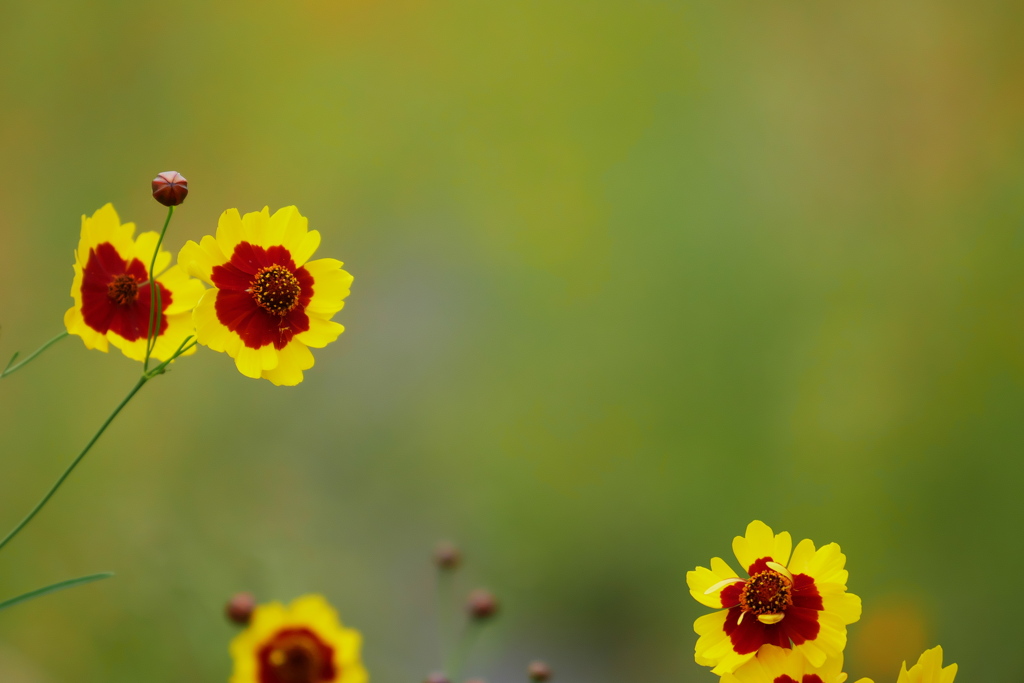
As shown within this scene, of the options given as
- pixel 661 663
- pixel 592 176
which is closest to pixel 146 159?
pixel 592 176

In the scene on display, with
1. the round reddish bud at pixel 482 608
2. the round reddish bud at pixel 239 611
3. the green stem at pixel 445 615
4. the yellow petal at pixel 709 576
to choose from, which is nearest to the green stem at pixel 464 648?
the green stem at pixel 445 615

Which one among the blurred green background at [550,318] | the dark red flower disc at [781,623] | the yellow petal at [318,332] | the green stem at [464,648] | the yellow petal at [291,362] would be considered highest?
the blurred green background at [550,318]

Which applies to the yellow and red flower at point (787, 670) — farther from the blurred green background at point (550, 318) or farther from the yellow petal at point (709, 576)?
the blurred green background at point (550, 318)

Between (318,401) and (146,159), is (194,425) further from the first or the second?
(146,159)

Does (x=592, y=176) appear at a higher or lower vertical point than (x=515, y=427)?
higher

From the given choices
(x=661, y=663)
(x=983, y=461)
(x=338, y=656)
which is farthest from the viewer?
(x=661, y=663)

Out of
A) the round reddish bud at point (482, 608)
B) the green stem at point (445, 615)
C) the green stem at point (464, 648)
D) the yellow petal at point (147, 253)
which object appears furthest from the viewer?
the green stem at point (445, 615)

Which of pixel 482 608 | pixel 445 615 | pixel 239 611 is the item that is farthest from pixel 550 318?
pixel 239 611
